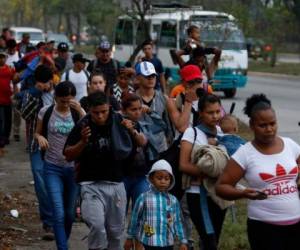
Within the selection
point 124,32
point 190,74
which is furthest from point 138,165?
point 124,32

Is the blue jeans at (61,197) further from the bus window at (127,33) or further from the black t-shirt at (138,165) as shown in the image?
the bus window at (127,33)

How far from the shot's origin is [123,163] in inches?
284

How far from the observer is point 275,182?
18.0ft

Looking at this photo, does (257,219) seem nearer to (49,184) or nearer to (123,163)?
(123,163)

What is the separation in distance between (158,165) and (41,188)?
8.52 feet

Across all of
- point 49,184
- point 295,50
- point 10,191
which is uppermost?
point 49,184

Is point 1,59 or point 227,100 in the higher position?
point 1,59

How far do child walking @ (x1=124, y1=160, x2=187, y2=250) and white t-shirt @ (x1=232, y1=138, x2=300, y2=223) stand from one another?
3.70 ft

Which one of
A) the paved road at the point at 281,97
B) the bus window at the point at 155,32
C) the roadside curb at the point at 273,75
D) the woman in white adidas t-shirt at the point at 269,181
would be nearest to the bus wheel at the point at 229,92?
the paved road at the point at 281,97

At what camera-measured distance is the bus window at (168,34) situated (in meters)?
26.4

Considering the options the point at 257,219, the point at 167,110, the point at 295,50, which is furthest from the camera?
the point at 295,50

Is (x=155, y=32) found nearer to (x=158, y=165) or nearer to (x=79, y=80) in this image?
(x=79, y=80)

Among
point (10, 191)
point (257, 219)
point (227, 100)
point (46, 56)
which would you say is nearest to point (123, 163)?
point (257, 219)

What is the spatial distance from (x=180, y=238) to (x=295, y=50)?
5877cm
